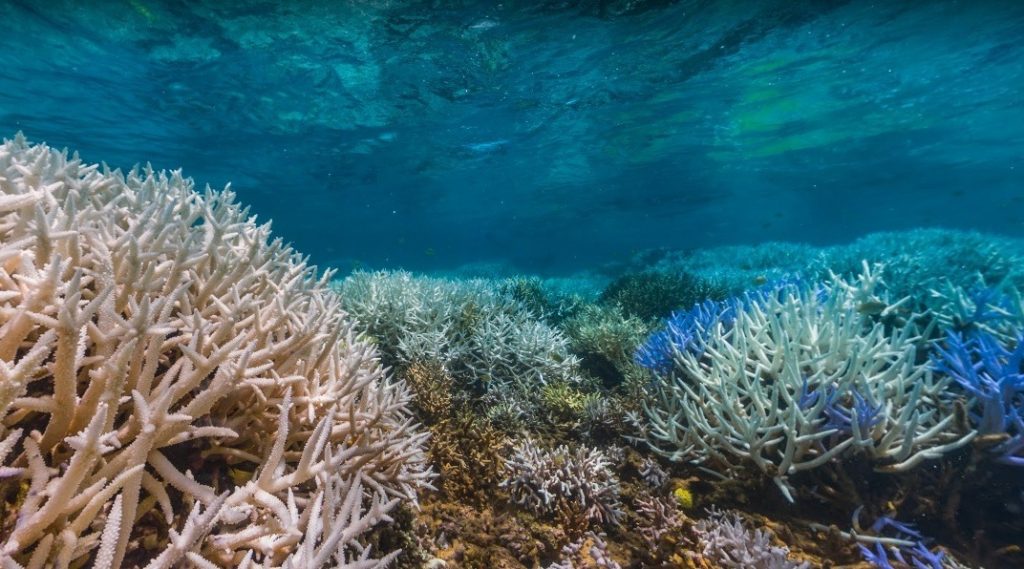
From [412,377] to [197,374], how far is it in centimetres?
314

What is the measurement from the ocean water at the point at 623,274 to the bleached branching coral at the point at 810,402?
0.03 metres

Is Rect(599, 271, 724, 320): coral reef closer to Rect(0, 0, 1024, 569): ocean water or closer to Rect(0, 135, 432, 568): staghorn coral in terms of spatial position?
Rect(0, 0, 1024, 569): ocean water

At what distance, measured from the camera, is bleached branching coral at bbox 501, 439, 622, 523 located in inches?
149

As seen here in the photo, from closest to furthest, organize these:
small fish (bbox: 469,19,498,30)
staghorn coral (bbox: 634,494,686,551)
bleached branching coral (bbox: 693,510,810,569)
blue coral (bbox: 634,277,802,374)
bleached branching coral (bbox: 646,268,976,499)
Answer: bleached branching coral (bbox: 693,510,810,569) < bleached branching coral (bbox: 646,268,976,499) < staghorn coral (bbox: 634,494,686,551) < blue coral (bbox: 634,277,802,374) < small fish (bbox: 469,19,498,30)

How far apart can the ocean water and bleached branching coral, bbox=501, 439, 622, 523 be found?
1.1 inches

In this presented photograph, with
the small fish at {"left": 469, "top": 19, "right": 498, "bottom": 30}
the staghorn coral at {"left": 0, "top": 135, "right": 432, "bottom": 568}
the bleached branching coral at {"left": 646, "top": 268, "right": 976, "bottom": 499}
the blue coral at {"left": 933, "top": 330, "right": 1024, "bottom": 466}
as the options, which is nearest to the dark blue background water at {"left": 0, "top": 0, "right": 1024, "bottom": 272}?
the small fish at {"left": 469, "top": 19, "right": 498, "bottom": 30}

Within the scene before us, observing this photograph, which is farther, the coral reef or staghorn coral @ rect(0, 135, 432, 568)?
the coral reef

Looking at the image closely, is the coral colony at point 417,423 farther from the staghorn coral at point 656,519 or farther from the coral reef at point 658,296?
the coral reef at point 658,296

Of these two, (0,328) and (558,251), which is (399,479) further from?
(558,251)

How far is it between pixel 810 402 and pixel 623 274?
15568 millimetres

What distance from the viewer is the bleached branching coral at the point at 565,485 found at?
3773 mm

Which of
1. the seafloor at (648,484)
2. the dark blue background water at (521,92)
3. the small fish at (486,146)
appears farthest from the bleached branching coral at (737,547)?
the small fish at (486,146)

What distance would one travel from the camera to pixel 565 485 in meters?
3.86

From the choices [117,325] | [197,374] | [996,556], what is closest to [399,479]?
[197,374]
